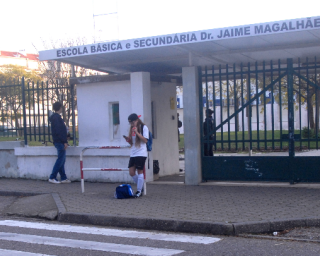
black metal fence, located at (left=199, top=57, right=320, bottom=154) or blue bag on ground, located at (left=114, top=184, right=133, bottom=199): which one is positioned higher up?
black metal fence, located at (left=199, top=57, right=320, bottom=154)

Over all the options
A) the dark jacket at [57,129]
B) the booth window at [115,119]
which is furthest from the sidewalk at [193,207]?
the booth window at [115,119]

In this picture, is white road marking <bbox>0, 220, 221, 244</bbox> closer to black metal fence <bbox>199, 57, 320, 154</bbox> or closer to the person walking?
the person walking

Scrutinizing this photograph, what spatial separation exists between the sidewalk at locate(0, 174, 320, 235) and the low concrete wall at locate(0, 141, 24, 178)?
1816 mm

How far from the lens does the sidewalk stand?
6094 mm

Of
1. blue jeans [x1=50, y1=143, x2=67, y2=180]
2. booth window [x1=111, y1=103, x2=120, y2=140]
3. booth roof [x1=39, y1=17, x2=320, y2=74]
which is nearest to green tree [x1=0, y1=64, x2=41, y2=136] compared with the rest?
blue jeans [x1=50, y1=143, x2=67, y2=180]

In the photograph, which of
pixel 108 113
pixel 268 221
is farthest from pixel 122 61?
pixel 268 221

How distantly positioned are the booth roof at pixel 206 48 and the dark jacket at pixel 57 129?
5.09 feet

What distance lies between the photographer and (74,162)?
11.2 meters

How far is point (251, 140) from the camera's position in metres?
9.52

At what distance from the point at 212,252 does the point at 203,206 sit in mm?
2324

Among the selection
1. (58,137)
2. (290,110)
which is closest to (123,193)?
(58,137)

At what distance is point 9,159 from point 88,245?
291 inches

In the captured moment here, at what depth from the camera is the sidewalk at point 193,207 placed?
240 inches

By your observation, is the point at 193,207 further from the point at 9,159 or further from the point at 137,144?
the point at 9,159
